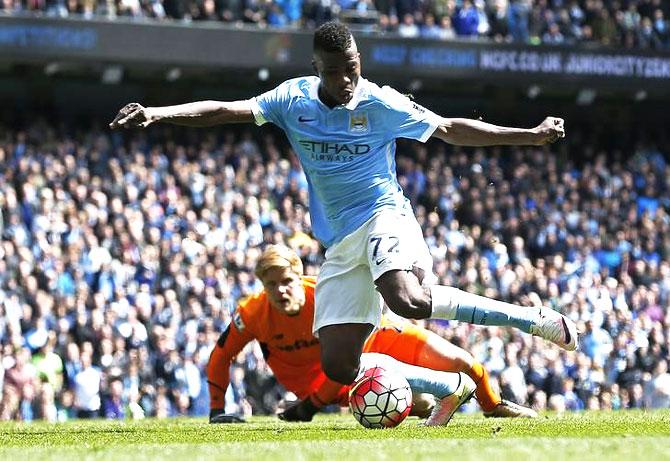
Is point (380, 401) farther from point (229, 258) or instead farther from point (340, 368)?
point (229, 258)

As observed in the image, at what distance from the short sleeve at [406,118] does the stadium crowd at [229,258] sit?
23.6 ft

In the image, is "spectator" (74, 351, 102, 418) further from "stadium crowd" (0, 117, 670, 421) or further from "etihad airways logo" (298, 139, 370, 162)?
"etihad airways logo" (298, 139, 370, 162)

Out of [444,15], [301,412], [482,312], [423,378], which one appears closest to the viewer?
→ [482,312]

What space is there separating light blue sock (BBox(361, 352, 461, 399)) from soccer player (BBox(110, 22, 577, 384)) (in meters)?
0.28

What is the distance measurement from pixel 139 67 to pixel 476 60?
22.1ft

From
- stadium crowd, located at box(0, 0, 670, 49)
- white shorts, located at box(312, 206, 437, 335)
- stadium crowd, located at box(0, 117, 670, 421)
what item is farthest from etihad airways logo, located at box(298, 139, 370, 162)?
stadium crowd, located at box(0, 0, 670, 49)

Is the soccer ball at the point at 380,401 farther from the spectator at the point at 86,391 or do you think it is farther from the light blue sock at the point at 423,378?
the spectator at the point at 86,391

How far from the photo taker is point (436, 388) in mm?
8930

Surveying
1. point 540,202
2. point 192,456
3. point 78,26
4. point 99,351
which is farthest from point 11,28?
point 192,456

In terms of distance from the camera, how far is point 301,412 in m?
10.2

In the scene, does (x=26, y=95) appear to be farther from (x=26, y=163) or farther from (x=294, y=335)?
(x=294, y=335)

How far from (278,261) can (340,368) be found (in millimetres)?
1337

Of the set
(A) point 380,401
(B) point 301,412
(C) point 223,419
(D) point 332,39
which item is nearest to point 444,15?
(C) point 223,419

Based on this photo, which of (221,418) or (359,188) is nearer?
(359,188)
